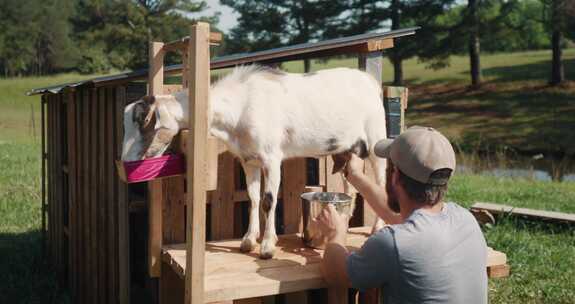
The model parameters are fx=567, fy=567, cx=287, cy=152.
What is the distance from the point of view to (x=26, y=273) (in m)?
5.61

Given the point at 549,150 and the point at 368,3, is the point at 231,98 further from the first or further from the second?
the point at 368,3

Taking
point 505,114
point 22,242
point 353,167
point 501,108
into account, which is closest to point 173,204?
point 353,167

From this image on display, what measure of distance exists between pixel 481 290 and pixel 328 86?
1.41 meters

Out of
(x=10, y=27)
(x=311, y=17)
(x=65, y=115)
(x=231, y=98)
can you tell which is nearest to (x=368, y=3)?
(x=311, y=17)

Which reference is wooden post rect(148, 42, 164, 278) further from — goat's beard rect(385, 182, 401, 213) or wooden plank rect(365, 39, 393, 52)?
wooden plank rect(365, 39, 393, 52)

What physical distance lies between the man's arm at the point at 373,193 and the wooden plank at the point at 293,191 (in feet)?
2.17

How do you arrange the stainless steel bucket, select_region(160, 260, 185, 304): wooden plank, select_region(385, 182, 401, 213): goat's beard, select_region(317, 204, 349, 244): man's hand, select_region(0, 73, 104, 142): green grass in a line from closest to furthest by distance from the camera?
select_region(385, 182, 401, 213): goat's beard, select_region(317, 204, 349, 244): man's hand, the stainless steel bucket, select_region(160, 260, 185, 304): wooden plank, select_region(0, 73, 104, 142): green grass

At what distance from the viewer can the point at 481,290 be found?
256 cm

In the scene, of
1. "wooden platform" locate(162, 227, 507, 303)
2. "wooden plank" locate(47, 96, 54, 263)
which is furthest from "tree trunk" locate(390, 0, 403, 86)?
"wooden platform" locate(162, 227, 507, 303)

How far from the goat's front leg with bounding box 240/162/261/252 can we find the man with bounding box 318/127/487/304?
0.73m

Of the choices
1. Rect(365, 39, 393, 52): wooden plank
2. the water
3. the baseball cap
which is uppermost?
Rect(365, 39, 393, 52): wooden plank

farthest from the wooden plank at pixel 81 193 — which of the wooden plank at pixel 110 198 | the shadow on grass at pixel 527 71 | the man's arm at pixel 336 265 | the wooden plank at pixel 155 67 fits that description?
the shadow on grass at pixel 527 71

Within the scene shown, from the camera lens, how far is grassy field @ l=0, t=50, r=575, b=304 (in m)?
5.25

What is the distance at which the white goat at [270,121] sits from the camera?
2.74 m
